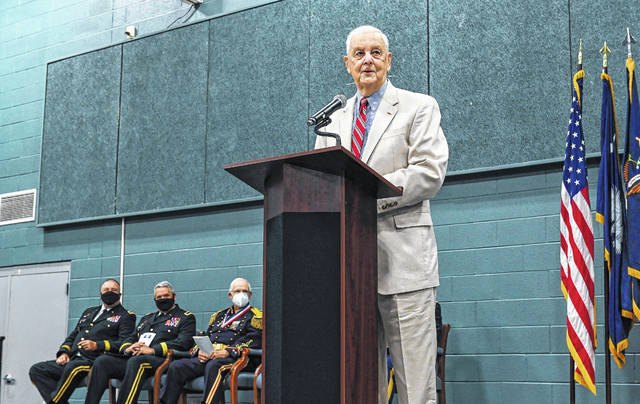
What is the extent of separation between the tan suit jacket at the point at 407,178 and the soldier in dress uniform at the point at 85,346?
379cm

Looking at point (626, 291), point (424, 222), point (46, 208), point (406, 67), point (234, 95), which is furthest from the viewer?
point (46, 208)

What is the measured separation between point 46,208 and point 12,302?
943 millimetres

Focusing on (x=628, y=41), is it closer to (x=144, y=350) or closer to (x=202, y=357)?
(x=202, y=357)

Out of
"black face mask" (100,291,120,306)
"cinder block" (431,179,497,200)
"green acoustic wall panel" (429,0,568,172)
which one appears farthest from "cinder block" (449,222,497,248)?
"black face mask" (100,291,120,306)

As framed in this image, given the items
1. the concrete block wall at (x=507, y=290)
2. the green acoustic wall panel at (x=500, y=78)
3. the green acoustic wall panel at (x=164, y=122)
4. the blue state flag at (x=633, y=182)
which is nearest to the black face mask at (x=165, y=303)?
the green acoustic wall panel at (x=164, y=122)

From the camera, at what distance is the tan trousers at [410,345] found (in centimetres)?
201

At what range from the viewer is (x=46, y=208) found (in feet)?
22.6

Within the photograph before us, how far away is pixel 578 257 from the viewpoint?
3.93 metres

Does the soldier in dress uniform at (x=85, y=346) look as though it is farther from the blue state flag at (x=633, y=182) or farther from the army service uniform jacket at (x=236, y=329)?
the blue state flag at (x=633, y=182)

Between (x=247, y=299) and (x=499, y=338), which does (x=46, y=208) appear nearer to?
(x=247, y=299)

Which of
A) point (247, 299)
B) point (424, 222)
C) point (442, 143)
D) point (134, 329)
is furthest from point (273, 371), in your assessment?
point (134, 329)

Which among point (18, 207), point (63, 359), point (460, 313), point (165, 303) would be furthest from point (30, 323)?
point (460, 313)

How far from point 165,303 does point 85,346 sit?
0.63 meters

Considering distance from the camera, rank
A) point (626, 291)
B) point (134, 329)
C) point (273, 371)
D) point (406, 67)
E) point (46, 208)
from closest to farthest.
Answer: point (273, 371) < point (626, 291) < point (406, 67) < point (134, 329) < point (46, 208)
